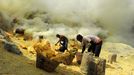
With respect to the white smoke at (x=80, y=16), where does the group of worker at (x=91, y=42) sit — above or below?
below

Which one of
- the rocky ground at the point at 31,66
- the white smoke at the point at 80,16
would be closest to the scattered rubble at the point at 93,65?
the rocky ground at the point at 31,66

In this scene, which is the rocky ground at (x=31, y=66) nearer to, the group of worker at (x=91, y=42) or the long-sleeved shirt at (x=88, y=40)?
the group of worker at (x=91, y=42)

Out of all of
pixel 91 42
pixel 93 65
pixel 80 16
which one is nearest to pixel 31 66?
pixel 93 65

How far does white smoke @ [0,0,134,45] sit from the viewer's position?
65.6 feet

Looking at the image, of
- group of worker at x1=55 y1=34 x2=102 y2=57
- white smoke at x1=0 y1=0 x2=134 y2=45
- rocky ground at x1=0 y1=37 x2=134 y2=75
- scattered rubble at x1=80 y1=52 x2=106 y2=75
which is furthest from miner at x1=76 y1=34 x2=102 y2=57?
white smoke at x1=0 y1=0 x2=134 y2=45

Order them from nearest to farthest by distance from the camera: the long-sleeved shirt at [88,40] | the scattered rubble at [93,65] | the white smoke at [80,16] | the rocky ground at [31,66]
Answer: the rocky ground at [31,66]
the scattered rubble at [93,65]
the long-sleeved shirt at [88,40]
the white smoke at [80,16]

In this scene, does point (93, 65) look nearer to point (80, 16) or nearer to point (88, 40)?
point (88, 40)

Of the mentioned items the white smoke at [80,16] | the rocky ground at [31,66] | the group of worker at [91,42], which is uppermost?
the white smoke at [80,16]

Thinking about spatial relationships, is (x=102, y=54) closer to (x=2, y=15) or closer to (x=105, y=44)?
(x=105, y=44)

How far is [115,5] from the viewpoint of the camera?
81.6 ft

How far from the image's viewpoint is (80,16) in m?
22.7

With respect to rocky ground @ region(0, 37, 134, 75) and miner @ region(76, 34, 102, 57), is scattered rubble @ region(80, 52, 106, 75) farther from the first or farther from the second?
miner @ region(76, 34, 102, 57)

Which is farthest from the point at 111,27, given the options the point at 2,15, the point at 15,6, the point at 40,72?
the point at 40,72

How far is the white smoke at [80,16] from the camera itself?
20000mm
